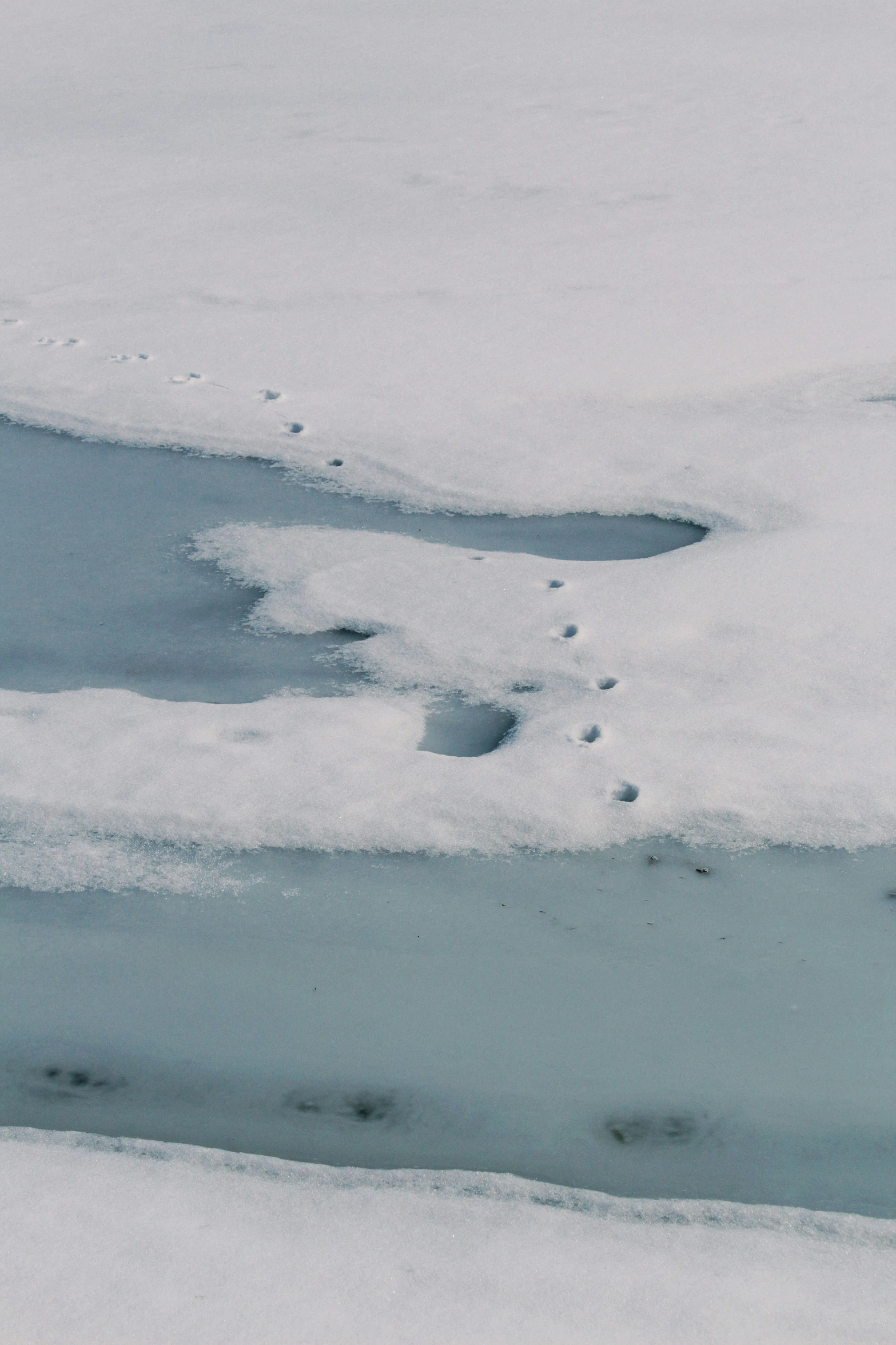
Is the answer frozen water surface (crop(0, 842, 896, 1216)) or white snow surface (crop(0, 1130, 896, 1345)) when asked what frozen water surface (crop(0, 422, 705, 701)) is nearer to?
frozen water surface (crop(0, 842, 896, 1216))

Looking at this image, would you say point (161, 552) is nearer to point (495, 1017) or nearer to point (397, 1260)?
point (495, 1017)

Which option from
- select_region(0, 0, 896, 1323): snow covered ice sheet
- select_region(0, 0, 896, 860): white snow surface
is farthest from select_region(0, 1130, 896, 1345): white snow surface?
select_region(0, 0, 896, 860): white snow surface

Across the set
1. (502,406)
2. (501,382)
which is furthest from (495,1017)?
(501,382)

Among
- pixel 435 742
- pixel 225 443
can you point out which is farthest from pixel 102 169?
pixel 435 742

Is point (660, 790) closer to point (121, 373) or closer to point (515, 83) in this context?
point (121, 373)

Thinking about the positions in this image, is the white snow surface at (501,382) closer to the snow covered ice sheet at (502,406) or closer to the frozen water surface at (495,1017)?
the snow covered ice sheet at (502,406)

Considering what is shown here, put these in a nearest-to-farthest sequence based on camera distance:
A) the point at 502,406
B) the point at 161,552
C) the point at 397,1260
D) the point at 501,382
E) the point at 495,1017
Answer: the point at 397,1260 → the point at 495,1017 → the point at 161,552 → the point at 502,406 → the point at 501,382
